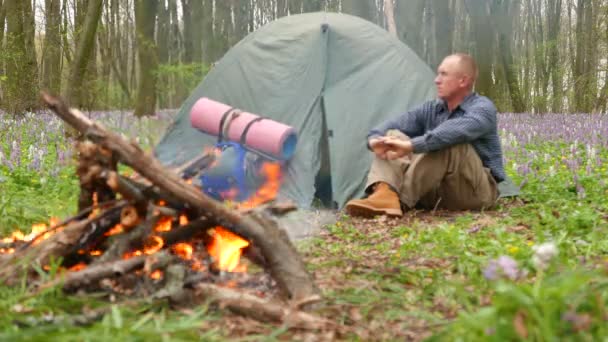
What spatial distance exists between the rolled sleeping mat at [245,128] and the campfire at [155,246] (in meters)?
3.21

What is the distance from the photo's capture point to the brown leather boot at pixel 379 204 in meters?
6.20

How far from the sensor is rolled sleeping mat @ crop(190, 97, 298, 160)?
6.58m

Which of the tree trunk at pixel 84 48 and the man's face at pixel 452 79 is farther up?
the tree trunk at pixel 84 48

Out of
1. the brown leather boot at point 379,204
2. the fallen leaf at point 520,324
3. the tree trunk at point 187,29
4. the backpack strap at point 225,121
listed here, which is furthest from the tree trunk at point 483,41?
the fallen leaf at point 520,324

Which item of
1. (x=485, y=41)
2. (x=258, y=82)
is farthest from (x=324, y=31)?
(x=485, y=41)

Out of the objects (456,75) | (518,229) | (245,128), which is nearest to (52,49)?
(245,128)

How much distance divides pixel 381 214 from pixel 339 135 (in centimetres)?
136

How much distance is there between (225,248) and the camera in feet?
11.1

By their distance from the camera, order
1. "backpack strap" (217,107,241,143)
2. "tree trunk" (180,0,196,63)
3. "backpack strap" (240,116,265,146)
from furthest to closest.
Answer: "tree trunk" (180,0,196,63), "backpack strap" (217,107,241,143), "backpack strap" (240,116,265,146)

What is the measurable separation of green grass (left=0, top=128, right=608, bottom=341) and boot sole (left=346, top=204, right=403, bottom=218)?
112 mm

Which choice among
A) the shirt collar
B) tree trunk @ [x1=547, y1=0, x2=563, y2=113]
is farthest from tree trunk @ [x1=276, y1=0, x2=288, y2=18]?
the shirt collar

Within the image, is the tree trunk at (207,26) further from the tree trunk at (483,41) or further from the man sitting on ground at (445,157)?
the man sitting on ground at (445,157)

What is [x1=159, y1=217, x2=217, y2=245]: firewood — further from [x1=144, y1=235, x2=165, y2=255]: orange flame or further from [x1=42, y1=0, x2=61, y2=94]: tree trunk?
[x1=42, y1=0, x2=61, y2=94]: tree trunk

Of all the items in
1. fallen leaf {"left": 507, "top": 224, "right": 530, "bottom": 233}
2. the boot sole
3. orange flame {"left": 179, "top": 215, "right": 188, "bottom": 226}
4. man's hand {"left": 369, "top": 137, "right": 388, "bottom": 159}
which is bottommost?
the boot sole
